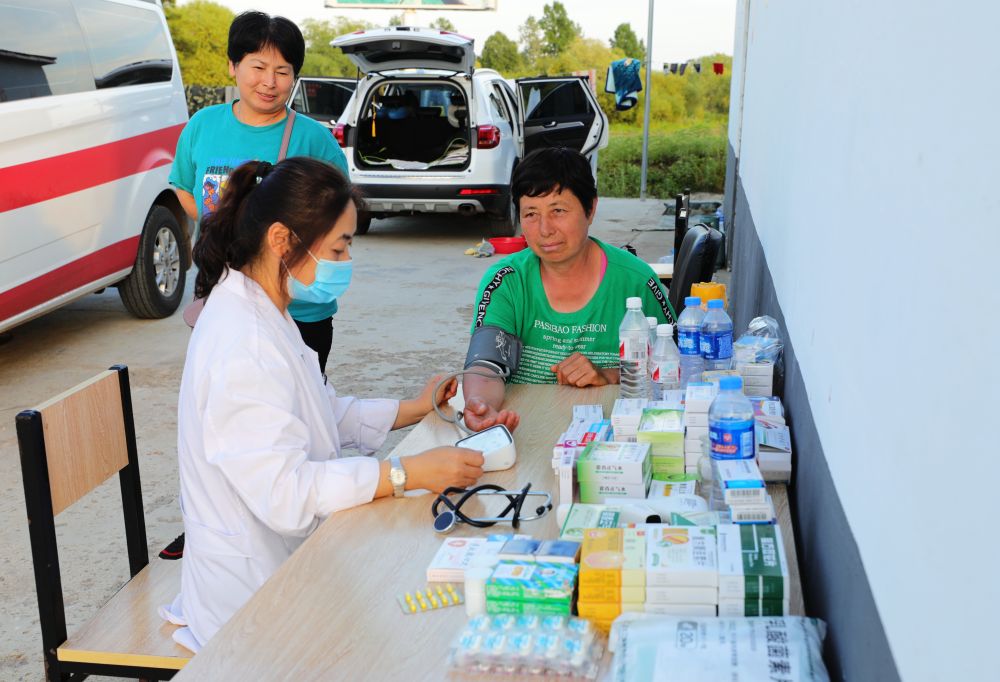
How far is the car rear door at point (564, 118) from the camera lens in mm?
11320

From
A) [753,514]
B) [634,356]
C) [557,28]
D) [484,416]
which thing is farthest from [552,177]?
[557,28]

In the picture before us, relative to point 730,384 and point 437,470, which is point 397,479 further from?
point 730,384

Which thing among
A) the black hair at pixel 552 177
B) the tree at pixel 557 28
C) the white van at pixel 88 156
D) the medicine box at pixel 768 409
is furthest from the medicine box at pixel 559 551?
the tree at pixel 557 28

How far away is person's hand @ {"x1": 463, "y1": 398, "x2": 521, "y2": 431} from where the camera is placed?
8.04 ft

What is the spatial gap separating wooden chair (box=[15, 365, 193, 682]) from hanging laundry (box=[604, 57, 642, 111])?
13643 millimetres

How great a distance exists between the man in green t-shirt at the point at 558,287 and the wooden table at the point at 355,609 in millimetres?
851

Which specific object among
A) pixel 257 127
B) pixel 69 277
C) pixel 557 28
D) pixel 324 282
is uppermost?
pixel 557 28

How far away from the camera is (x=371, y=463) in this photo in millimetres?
2064

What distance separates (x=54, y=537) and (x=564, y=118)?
392 inches

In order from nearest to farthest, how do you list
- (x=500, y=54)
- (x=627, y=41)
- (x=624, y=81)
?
1. (x=624, y=81)
2. (x=627, y=41)
3. (x=500, y=54)

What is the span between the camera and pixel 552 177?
2.96 m

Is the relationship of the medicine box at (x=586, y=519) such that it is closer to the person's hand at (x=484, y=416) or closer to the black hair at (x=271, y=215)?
the person's hand at (x=484, y=416)

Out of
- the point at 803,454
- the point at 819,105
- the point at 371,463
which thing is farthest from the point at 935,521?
the point at 819,105

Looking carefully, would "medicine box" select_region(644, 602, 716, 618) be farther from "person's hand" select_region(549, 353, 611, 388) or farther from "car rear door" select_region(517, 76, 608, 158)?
"car rear door" select_region(517, 76, 608, 158)
